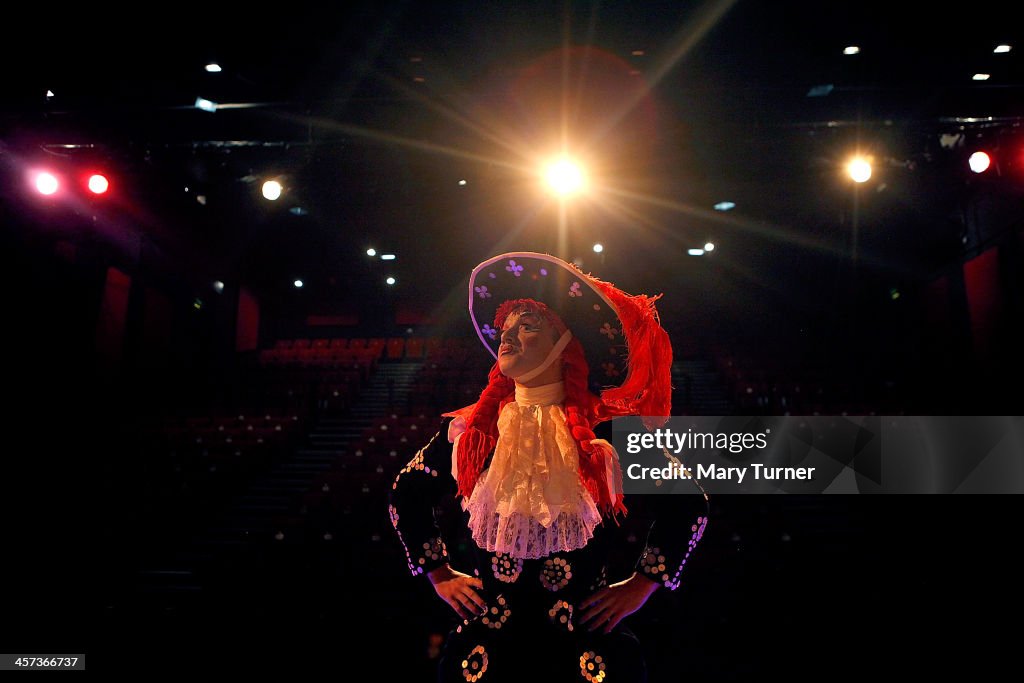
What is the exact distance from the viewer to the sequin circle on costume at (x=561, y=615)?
1391mm

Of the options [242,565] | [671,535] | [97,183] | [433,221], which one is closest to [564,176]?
[433,221]

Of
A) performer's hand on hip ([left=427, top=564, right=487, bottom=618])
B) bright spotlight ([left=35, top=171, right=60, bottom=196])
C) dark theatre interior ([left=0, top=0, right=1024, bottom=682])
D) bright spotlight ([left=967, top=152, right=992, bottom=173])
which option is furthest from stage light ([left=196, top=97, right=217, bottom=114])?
bright spotlight ([left=967, top=152, right=992, bottom=173])

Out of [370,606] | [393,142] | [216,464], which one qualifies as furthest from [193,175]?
[370,606]

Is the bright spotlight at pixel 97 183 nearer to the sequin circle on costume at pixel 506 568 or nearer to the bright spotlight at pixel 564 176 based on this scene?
the bright spotlight at pixel 564 176

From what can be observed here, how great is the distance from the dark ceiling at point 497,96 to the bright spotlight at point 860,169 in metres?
0.14

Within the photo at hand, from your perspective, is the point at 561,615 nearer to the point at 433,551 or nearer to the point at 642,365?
the point at 433,551

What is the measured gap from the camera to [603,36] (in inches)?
204

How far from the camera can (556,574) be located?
4.68 feet

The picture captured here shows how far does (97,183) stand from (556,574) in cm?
632

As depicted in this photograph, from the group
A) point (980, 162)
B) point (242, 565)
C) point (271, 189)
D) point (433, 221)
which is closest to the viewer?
point (242, 565)

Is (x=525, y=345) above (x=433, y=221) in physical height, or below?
below

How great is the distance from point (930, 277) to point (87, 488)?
40.1 ft

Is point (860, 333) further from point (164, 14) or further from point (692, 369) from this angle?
point (164, 14)

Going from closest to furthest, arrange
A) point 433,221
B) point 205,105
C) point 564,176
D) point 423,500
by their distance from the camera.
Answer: point 423,500 → point 205,105 → point 564,176 → point 433,221
